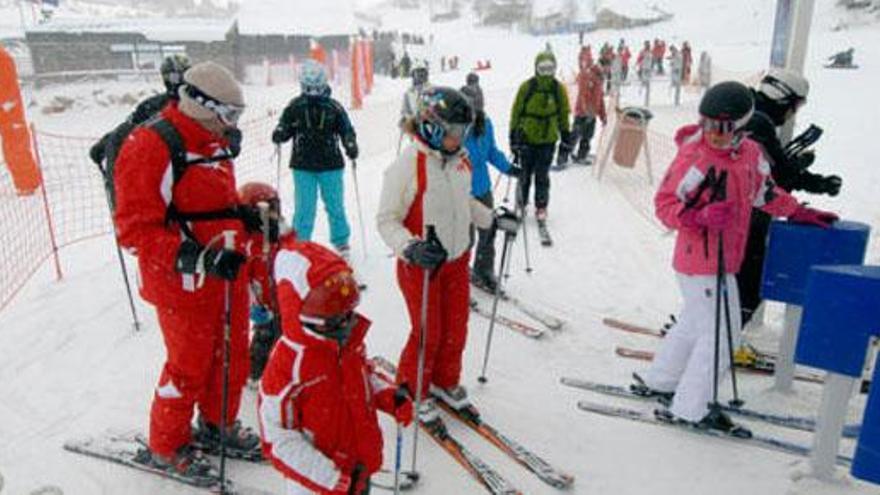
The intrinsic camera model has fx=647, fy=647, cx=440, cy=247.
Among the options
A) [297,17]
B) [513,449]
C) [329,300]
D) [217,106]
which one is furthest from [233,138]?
[297,17]

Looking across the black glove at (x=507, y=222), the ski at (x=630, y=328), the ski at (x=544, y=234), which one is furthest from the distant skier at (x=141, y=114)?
the ski at (x=544, y=234)

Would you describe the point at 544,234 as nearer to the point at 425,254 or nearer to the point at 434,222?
the point at 434,222

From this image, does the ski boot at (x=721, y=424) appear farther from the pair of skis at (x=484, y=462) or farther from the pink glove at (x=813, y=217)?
the pink glove at (x=813, y=217)

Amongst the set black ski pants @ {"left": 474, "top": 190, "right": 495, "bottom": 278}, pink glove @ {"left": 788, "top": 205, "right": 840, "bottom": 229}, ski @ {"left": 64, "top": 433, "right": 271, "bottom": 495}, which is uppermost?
pink glove @ {"left": 788, "top": 205, "right": 840, "bottom": 229}

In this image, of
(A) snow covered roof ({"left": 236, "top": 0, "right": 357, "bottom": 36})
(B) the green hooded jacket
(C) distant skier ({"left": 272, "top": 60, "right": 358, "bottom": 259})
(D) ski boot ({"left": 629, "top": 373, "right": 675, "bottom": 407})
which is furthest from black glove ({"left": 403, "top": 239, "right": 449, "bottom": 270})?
(A) snow covered roof ({"left": 236, "top": 0, "right": 357, "bottom": 36})

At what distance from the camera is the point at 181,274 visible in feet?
10.3

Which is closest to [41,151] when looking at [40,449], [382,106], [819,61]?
[382,106]

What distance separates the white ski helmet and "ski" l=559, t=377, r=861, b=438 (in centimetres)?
208

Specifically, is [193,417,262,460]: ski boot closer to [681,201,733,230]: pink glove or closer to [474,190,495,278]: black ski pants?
[681,201,733,230]: pink glove

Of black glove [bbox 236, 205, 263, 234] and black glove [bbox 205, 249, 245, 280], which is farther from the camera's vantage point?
black glove [bbox 236, 205, 263, 234]

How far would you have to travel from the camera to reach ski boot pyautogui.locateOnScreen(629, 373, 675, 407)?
4293mm

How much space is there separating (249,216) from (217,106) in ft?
1.84

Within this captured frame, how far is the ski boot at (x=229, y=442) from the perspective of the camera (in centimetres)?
373

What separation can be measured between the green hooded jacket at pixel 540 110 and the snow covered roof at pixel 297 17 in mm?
27497
